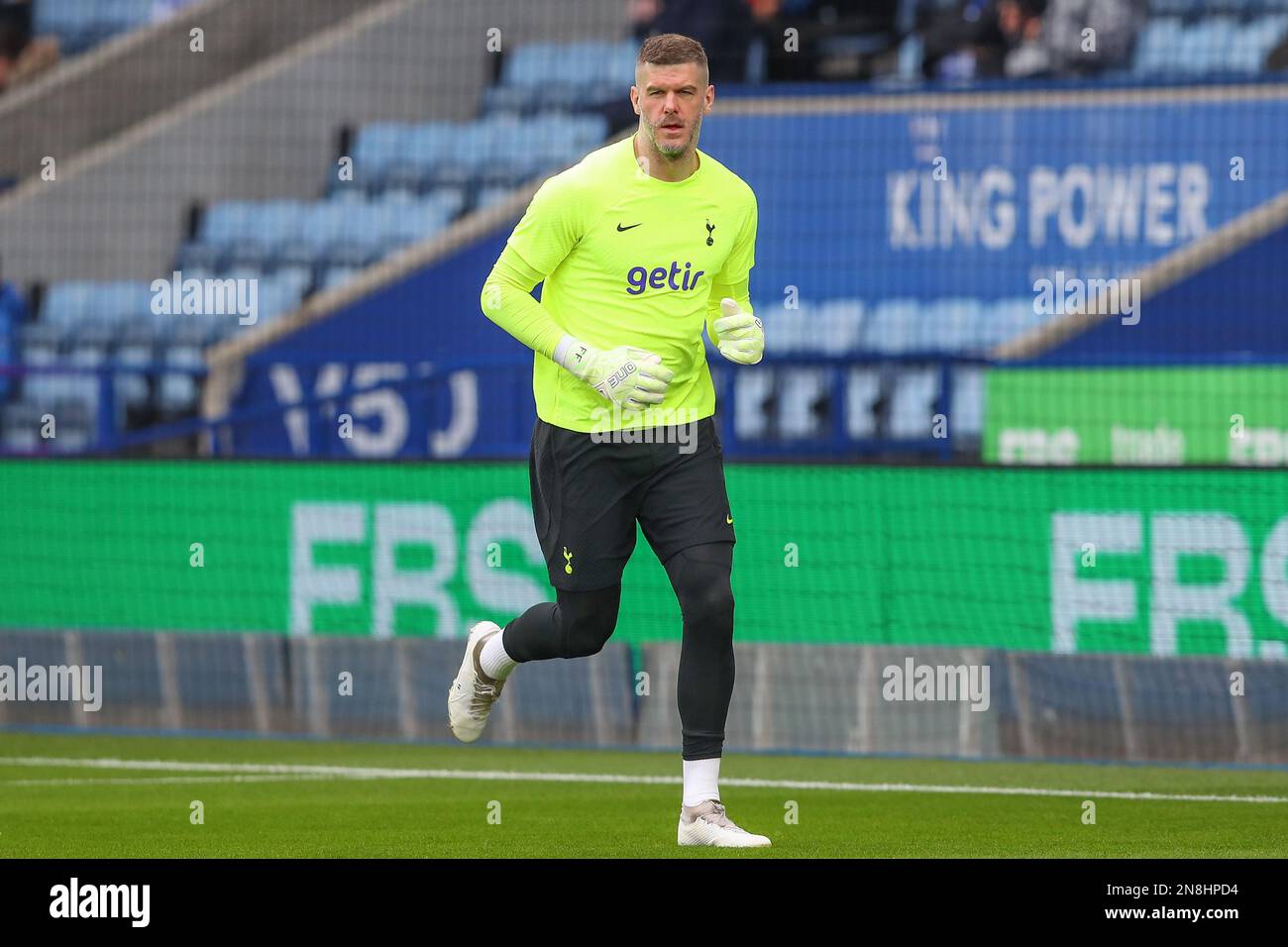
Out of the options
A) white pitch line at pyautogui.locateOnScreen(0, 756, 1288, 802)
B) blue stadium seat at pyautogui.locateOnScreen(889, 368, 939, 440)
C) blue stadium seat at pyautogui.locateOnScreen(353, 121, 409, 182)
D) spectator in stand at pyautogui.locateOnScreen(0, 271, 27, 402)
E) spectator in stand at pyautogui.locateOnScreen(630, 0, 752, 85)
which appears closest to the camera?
white pitch line at pyautogui.locateOnScreen(0, 756, 1288, 802)

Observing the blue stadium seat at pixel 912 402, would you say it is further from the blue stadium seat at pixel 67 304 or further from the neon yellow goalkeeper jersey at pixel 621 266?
the blue stadium seat at pixel 67 304

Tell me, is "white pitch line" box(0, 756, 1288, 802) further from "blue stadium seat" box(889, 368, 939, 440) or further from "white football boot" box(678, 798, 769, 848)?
"blue stadium seat" box(889, 368, 939, 440)

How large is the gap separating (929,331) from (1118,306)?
143cm

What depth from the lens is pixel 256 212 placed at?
2211 cm

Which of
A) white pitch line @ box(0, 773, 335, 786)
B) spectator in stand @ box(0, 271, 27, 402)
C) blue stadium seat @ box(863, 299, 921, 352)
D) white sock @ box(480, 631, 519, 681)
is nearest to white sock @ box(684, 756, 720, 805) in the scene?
white sock @ box(480, 631, 519, 681)

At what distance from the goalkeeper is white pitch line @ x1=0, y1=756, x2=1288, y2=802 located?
2.33 m

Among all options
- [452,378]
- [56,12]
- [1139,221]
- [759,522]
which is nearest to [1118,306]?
[1139,221]

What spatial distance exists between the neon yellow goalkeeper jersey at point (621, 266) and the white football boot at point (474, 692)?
1.03m

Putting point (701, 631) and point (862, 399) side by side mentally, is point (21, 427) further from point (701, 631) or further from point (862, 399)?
point (701, 631)

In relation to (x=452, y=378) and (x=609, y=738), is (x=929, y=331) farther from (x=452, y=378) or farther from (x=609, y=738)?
(x=609, y=738)

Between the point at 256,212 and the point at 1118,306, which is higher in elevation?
the point at 256,212

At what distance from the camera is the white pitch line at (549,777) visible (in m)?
8.93

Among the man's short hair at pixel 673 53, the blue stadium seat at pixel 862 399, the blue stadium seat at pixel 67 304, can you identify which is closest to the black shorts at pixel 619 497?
the man's short hair at pixel 673 53

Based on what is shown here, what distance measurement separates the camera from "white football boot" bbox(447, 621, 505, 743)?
25.6ft
